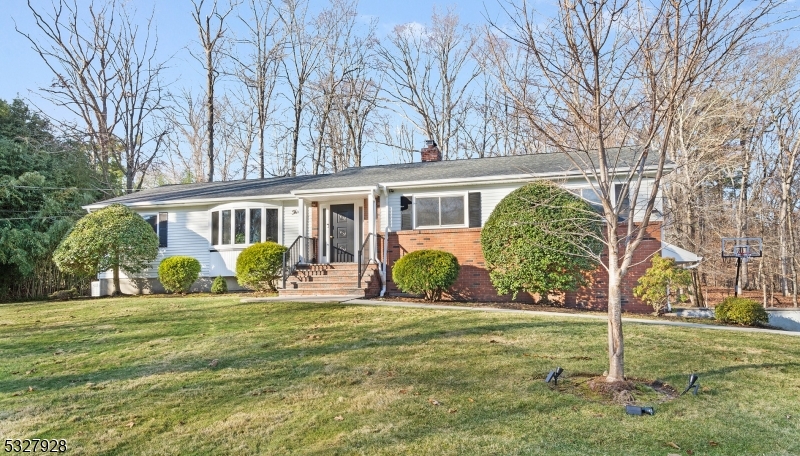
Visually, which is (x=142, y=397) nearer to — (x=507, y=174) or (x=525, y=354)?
(x=525, y=354)

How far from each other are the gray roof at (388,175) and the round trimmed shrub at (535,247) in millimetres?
968

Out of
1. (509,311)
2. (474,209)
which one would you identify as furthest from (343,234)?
(509,311)

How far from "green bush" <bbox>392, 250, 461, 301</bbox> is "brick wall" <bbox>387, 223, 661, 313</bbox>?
769mm

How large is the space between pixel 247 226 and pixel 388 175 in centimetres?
447

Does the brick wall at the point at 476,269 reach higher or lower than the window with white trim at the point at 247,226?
lower

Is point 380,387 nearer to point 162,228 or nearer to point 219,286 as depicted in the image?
point 219,286

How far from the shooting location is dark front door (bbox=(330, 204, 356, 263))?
1414cm

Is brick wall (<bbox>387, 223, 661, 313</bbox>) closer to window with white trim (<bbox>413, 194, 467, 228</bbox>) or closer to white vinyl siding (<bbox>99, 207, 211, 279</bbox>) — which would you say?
window with white trim (<bbox>413, 194, 467, 228</bbox>)

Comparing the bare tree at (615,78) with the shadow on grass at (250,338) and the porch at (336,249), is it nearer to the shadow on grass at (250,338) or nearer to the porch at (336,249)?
the shadow on grass at (250,338)

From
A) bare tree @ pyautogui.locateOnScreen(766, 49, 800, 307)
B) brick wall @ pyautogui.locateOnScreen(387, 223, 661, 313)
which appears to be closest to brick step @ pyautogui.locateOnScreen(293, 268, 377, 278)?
brick wall @ pyautogui.locateOnScreen(387, 223, 661, 313)

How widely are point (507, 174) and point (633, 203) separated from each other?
24.9 feet

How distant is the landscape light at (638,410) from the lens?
4164mm

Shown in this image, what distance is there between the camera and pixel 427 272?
1131 centimetres

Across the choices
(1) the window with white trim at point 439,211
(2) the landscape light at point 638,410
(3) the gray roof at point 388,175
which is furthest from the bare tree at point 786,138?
(2) the landscape light at point 638,410
